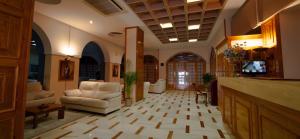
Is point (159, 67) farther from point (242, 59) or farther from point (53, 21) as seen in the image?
point (242, 59)

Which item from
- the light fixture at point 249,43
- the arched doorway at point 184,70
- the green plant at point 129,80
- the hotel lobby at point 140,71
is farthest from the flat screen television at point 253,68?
the arched doorway at point 184,70

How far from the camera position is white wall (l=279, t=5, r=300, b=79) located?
9.52 ft

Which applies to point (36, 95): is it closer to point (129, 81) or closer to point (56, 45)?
point (56, 45)

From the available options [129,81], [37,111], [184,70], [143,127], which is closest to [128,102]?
[129,81]

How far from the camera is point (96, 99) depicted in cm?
434

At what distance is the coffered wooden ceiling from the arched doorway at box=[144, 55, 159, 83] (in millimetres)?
4877

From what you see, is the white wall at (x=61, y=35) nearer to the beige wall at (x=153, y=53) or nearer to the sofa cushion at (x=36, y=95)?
the sofa cushion at (x=36, y=95)

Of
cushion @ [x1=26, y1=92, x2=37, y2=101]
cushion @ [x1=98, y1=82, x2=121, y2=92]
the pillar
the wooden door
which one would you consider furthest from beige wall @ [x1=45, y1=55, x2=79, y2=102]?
the wooden door

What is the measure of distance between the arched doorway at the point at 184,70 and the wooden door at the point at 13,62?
10.2 m

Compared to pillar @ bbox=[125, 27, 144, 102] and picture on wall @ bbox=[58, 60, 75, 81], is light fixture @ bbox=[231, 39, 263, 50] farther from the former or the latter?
picture on wall @ bbox=[58, 60, 75, 81]

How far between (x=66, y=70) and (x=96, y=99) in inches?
106

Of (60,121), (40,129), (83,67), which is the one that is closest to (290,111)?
(40,129)

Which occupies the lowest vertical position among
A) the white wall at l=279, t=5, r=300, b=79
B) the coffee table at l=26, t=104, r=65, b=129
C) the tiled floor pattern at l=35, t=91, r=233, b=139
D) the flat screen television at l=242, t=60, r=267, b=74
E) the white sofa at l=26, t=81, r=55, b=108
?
the tiled floor pattern at l=35, t=91, r=233, b=139

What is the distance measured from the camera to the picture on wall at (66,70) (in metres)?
5.88
